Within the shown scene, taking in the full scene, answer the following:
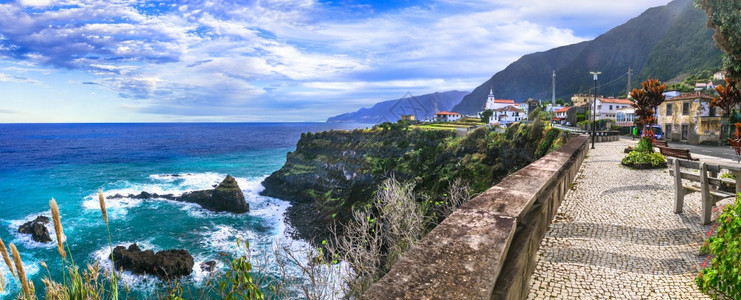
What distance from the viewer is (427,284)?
7.14 ft

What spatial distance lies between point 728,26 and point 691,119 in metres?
29.5

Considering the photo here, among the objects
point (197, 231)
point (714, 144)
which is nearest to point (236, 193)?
point (197, 231)

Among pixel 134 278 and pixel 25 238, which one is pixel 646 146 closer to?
pixel 134 278

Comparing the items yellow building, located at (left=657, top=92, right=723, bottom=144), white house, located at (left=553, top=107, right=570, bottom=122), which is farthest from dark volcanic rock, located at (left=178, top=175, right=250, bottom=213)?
white house, located at (left=553, top=107, right=570, bottom=122)

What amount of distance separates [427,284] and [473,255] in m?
0.49

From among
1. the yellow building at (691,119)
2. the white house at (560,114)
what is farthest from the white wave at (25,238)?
the white house at (560,114)

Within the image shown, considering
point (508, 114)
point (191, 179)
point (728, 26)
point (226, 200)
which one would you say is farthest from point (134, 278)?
point (508, 114)

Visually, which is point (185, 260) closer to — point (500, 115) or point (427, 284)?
point (427, 284)

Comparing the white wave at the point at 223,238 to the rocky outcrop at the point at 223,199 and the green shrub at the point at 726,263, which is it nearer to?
the rocky outcrop at the point at 223,199

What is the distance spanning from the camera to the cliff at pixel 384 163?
84.8ft

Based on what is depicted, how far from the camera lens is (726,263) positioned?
340 cm

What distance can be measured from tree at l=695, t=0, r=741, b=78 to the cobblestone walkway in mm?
4490

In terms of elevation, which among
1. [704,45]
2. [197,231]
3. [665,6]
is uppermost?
[665,6]

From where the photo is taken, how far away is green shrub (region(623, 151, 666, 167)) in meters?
12.9
